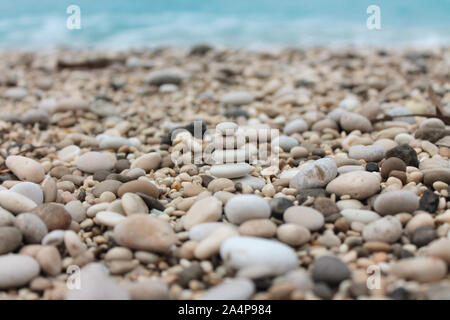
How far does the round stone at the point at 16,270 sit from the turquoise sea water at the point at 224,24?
7082mm

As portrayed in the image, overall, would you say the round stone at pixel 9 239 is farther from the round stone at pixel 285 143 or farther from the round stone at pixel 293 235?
the round stone at pixel 285 143

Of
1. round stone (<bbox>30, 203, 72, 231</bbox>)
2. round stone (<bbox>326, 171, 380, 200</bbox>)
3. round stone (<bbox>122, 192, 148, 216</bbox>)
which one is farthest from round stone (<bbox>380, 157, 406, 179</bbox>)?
round stone (<bbox>30, 203, 72, 231</bbox>)

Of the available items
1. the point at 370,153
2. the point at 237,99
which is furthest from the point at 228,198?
the point at 237,99

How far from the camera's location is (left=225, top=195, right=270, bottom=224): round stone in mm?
1711

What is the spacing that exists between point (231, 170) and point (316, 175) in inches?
16.9

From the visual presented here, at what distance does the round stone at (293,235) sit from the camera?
1587 millimetres

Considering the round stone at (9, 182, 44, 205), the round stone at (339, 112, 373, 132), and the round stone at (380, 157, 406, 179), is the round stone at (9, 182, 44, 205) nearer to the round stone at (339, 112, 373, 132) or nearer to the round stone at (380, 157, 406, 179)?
the round stone at (380, 157, 406, 179)

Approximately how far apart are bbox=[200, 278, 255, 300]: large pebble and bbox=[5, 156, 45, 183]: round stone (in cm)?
137

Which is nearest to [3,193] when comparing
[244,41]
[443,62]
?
[443,62]

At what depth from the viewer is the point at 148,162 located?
8.13 ft

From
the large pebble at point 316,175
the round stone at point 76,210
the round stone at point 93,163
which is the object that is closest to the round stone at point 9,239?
the round stone at point 76,210

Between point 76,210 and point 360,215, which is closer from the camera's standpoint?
point 360,215

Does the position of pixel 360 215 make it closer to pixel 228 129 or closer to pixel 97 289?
pixel 97 289

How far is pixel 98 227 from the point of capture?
73.4 inches
